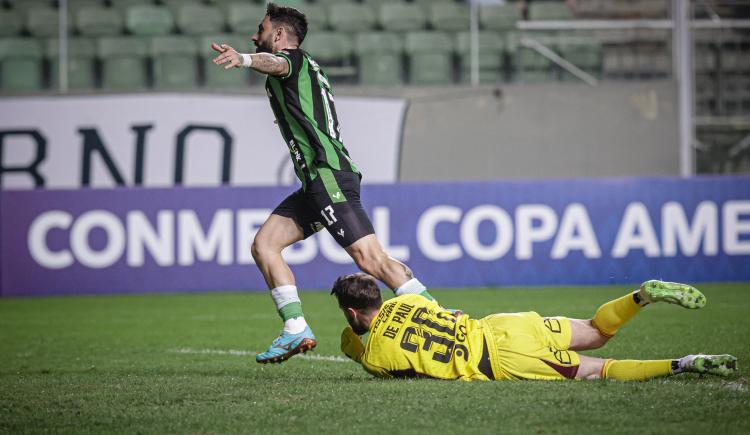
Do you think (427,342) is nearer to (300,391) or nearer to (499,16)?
(300,391)

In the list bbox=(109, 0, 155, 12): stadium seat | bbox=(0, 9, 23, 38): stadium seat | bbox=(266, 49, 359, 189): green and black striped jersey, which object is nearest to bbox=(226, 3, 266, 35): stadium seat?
bbox=(109, 0, 155, 12): stadium seat

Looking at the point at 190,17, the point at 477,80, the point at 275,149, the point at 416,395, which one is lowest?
the point at 416,395

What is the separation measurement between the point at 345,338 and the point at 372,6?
1409 centimetres

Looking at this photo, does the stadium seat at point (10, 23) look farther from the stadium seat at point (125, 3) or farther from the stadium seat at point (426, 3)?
the stadium seat at point (426, 3)

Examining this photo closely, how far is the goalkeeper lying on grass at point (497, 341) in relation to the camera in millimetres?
5762

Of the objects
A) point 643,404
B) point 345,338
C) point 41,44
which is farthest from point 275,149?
point 643,404

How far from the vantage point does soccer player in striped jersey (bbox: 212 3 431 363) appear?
6.60 m

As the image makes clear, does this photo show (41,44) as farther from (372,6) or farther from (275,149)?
(372,6)

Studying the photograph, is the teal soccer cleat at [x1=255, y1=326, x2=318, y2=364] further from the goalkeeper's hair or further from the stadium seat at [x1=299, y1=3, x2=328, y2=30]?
the stadium seat at [x1=299, y1=3, x2=328, y2=30]

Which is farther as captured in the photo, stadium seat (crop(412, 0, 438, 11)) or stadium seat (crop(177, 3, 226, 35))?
stadium seat (crop(412, 0, 438, 11))

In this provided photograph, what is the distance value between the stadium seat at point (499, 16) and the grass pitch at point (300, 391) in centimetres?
914

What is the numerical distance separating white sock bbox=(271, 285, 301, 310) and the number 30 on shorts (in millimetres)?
→ 497

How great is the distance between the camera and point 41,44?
18.8 m

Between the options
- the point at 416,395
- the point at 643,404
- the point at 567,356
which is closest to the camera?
the point at 643,404
